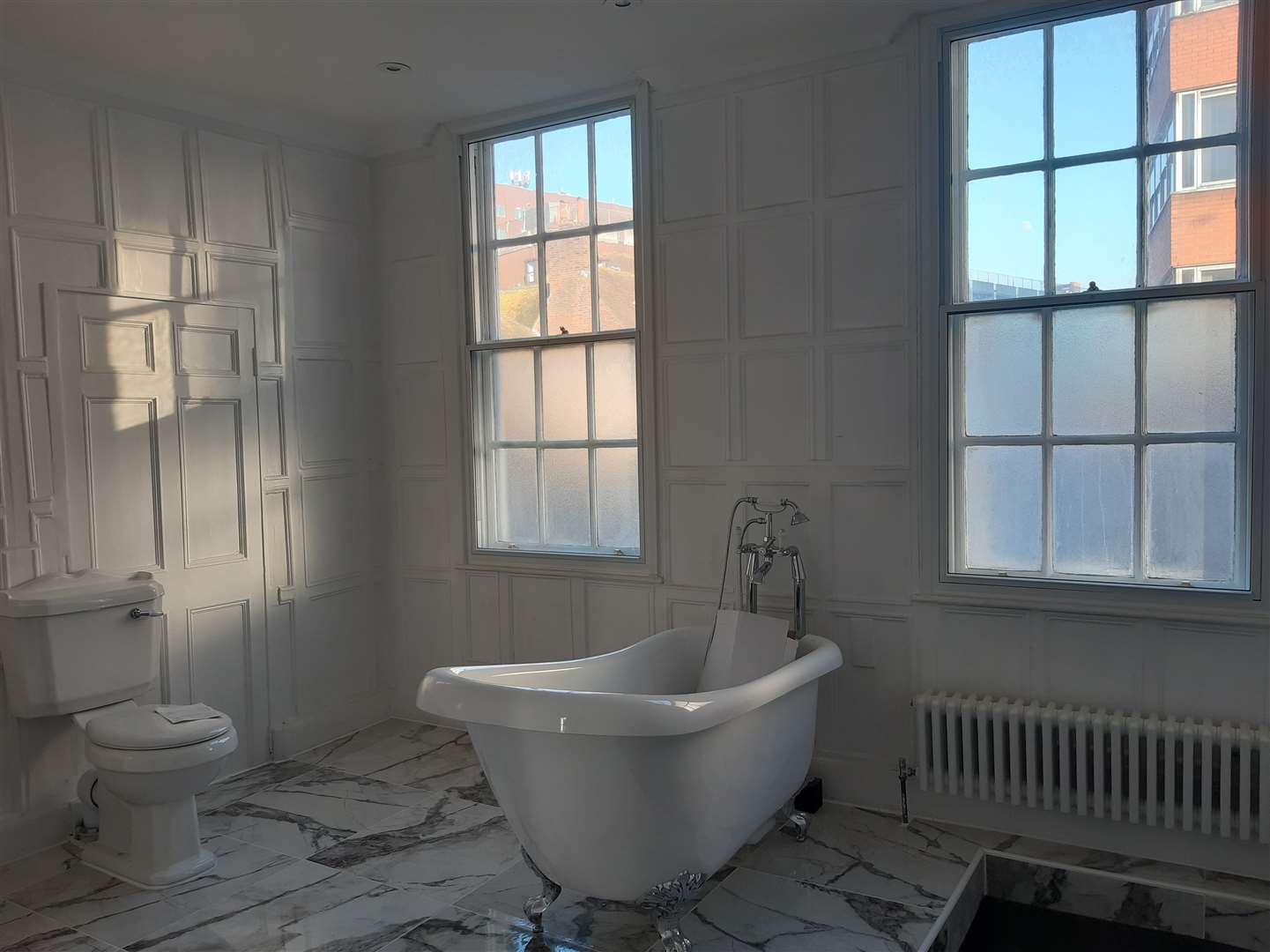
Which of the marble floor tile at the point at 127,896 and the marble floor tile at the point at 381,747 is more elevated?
the marble floor tile at the point at 381,747

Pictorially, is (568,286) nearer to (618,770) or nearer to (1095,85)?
(1095,85)

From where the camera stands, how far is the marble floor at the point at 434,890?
2365 mm

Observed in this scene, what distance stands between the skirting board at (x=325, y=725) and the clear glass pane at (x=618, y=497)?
1.32m

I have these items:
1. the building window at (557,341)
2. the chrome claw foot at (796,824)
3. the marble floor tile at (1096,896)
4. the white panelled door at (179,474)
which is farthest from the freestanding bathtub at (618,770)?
the white panelled door at (179,474)

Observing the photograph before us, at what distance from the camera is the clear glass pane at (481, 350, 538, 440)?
3.79m

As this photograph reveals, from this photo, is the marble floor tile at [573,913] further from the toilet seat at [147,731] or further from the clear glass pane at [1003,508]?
the clear glass pane at [1003,508]

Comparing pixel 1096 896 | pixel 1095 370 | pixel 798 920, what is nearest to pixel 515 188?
pixel 1095 370

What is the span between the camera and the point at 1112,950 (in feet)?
8.09

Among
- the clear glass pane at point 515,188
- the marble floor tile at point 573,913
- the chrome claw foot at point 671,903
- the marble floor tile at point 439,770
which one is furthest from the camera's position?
the clear glass pane at point 515,188

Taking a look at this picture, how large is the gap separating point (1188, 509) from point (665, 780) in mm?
1666

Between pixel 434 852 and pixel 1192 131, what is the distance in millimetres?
2987

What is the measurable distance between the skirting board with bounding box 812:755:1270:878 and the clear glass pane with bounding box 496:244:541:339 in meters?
1.97

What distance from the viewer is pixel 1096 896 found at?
260 centimetres

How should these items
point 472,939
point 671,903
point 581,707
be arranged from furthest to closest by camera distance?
point 472,939 < point 671,903 < point 581,707
